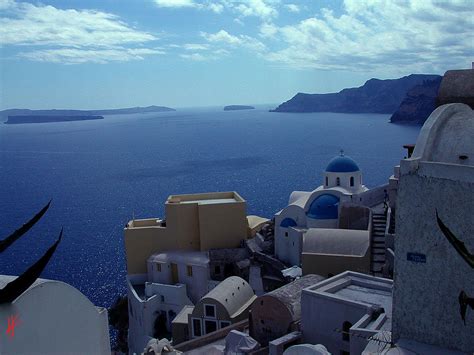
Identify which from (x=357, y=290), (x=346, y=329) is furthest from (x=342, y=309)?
(x=357, y=290)

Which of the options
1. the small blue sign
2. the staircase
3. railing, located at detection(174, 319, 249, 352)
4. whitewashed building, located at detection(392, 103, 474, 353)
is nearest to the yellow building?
the staircase

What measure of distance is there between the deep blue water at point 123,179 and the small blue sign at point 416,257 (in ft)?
84.5

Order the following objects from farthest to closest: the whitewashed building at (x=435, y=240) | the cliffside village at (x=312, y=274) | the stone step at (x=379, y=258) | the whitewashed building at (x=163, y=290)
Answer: the whitewashed building at (x=163, y=290) → the stone step at (x=379, y=258) → the whitewashed building at (x=435, y=240) → the cliffside village at (x=312, y=274)

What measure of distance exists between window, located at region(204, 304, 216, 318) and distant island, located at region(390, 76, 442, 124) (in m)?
125

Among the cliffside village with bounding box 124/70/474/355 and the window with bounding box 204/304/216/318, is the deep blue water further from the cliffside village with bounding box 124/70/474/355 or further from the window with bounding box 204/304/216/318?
the window with bounding box 204/304/216/318

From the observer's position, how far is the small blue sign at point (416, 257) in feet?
31.8

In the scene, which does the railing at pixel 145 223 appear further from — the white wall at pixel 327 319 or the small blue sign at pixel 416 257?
the small blue sign at pixel 416 257

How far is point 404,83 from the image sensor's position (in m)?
196

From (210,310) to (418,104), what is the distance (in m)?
134

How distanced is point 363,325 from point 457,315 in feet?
10.9

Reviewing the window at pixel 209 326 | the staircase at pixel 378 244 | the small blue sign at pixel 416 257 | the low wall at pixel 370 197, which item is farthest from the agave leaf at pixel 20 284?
the low wall at pixel 370 197

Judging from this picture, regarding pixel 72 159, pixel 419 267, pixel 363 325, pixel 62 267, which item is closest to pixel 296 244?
pixel 363 325

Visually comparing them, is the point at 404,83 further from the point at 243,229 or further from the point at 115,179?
the point at 243,229

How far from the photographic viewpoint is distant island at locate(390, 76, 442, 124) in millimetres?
135500
